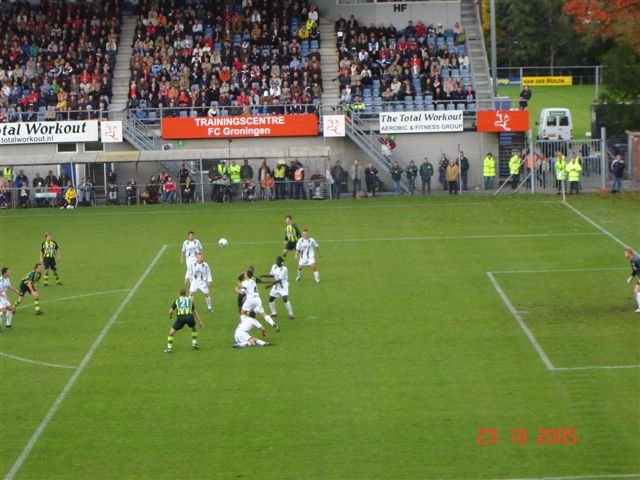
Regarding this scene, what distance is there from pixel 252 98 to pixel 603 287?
26040mm

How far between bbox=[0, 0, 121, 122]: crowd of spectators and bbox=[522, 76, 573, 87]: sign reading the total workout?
4520 cm

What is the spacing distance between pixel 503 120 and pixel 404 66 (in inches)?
262

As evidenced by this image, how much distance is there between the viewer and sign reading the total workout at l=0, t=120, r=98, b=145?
54531 mm

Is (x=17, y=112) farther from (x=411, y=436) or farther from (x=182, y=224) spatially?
(x=411, y=436)

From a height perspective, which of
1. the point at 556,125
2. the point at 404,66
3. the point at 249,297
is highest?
the point at 404,66

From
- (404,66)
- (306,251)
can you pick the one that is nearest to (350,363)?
(306,251)

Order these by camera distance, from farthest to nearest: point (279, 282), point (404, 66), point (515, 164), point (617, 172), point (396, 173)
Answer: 1. point (404, 66)
2. point (396, 173)
3. point (515, 164)
4. point (617, 172)
5. point (279, 282)

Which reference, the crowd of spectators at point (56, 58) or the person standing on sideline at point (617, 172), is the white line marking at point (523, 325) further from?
the crowd of spectators at point (56, 58)

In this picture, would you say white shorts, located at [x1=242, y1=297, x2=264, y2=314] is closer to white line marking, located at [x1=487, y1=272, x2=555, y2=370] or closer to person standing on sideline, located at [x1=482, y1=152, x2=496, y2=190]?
white line marking, located at [x1=487, y1=272, x2=555, y2=370]

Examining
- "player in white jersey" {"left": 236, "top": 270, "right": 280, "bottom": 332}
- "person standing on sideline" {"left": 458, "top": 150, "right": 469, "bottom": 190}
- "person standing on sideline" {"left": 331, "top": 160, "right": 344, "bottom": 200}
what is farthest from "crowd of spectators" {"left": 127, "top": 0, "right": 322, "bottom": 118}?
"player in white jersey" {"left": 236, "top": 270, "right": 280, "bottom": 332}

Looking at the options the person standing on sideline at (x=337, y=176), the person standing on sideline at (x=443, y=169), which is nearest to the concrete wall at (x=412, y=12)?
the person standing on sideline at (x=443, y=169)

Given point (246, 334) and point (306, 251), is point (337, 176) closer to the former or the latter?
point (306, 251)
